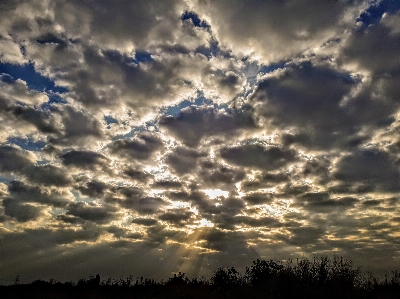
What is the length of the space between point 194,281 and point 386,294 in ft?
82.4

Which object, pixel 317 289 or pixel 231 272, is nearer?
pixel 317 289

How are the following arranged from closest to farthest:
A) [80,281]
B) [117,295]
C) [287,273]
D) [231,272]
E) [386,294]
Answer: [386,294], [287,273], [117,295], [231,272], [80,281]

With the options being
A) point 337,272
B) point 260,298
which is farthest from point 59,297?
point 337,272

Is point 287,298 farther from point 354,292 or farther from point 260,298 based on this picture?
point 354,292

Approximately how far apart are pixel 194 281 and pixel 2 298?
22956 mm

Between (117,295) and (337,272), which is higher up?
(337,272)

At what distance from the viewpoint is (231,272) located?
41.3 meters

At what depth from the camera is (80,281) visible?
44844 millimetres

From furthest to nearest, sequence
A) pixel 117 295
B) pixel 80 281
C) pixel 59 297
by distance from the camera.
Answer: pixel 80 281
pixel 117 295
pixel 59 297

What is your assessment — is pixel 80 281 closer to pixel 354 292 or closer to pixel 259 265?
pixel 259 265

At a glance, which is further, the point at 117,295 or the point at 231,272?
the point at 231,272

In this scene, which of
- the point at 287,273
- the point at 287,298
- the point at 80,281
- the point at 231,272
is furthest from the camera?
the point at 80,281

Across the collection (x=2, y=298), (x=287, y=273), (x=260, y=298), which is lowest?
(x=2, y=298)

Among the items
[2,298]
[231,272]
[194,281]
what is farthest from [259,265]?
[2,298]
